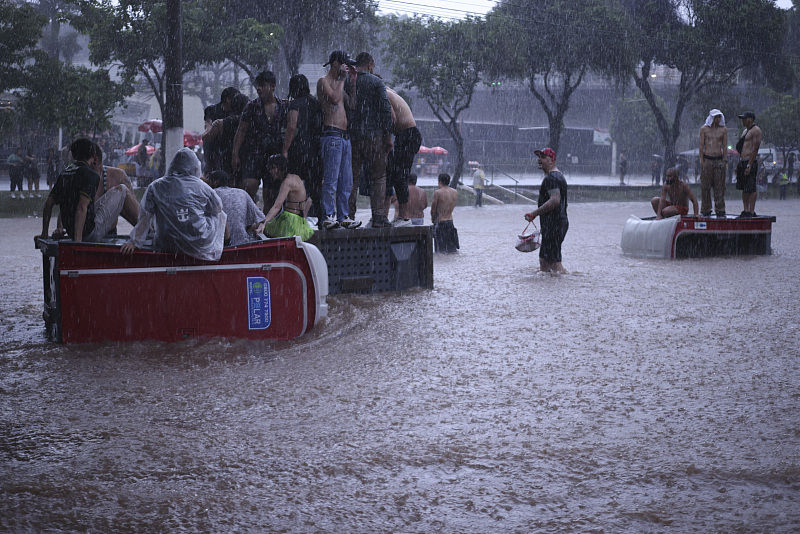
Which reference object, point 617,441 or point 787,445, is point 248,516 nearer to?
point 617,441

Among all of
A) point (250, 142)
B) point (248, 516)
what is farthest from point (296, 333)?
point (248, 516)

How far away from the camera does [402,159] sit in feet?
33.5

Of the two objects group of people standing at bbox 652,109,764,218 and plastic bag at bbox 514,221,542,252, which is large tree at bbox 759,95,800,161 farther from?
plastic bag at bbox 514,221,542,252

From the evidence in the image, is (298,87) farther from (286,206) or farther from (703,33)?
(703,33)

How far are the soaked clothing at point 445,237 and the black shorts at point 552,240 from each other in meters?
3.15

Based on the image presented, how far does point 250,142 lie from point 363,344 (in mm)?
3202

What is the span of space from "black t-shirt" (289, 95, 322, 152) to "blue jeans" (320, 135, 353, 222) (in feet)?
0.38

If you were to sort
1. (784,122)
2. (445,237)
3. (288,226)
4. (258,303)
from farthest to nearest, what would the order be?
1. (784,122)
2. (445,237)
3. (288,226)
4. (258,303)

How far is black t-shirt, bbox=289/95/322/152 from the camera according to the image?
915cm

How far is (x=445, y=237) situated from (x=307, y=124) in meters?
6.12

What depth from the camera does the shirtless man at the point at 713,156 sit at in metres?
13.7

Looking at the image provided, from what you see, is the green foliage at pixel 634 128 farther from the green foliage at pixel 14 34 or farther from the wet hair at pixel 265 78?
the wet hair at pixel 265 78

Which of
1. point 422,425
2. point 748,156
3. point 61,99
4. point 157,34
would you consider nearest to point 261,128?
point 422,425

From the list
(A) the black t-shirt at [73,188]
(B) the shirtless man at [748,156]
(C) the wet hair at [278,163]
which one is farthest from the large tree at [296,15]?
(A) the black t-shirt at [73,188]
